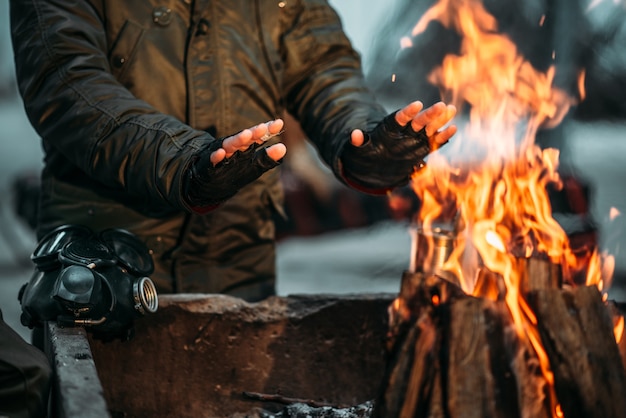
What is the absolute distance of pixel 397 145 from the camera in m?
3.08

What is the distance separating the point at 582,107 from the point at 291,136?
373 centimetres

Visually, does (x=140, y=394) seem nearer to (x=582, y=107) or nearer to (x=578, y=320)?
(x=578, y=320)

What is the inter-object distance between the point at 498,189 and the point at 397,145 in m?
0.40

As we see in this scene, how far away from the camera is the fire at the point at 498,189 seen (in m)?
2.68

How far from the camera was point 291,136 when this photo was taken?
338 inches

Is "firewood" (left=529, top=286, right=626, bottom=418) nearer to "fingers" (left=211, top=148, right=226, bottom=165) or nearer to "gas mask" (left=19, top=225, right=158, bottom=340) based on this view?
"fingers" (left=211, top=148, right=226, bottom=165)

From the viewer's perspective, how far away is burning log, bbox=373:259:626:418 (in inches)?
88.7

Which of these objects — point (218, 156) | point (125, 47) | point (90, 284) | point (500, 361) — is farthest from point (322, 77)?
point (500, 361)

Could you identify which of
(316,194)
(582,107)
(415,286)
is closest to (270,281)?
(415,286)

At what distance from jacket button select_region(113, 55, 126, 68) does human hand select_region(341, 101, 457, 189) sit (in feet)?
2.77

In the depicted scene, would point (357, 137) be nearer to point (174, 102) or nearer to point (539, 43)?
point (174, 102)

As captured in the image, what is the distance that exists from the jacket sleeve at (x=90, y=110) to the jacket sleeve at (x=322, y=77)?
757mm

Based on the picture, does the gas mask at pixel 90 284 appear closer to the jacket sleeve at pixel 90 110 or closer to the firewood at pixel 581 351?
the jacket sleeve at pixel 90 110

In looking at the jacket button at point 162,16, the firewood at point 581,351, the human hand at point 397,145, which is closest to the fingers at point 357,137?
the human hand at point 397,145
